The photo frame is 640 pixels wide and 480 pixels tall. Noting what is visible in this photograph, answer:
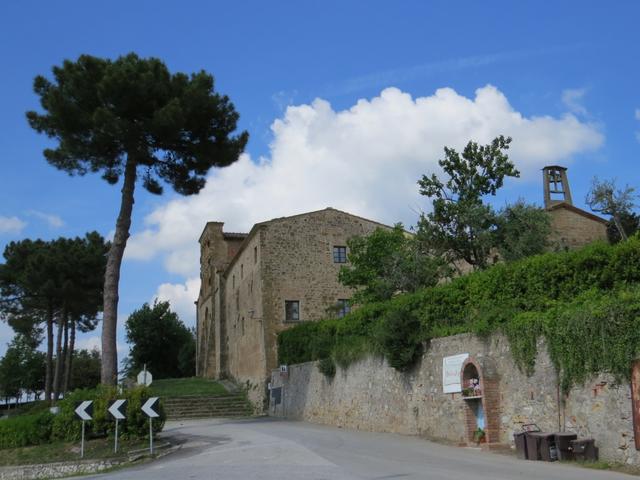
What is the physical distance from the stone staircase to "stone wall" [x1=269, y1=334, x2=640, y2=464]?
7153 mm

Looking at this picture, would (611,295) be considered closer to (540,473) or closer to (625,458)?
(625,458)

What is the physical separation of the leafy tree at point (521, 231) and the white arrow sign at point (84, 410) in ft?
52.0

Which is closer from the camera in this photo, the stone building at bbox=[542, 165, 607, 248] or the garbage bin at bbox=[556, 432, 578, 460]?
the garbage bin at bbox=[556, 432, 578, 460]

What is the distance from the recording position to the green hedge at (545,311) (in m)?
12.1

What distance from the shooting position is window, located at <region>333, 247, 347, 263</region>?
36250 mm

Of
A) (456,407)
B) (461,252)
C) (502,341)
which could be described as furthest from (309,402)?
(502,341)

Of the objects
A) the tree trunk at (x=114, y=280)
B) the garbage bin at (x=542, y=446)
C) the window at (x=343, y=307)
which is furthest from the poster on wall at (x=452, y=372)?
the window at (x=343, y=307)

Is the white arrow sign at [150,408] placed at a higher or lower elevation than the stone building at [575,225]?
lower

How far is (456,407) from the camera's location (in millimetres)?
16344

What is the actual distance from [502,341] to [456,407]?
7.92ft

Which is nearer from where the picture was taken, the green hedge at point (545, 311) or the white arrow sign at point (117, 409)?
the green hedge at point (545, 311)

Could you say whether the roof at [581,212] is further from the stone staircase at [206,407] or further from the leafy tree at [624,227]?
the stone staircase at [206,407]

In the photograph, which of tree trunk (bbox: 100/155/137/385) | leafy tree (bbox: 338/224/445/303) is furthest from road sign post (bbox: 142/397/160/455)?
leafy tree (bbox: 338/224/445/303)

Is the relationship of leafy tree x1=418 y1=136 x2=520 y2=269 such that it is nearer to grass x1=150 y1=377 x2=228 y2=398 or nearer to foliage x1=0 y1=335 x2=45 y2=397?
grass x1=150 y1=377 x2=228 y2=398
